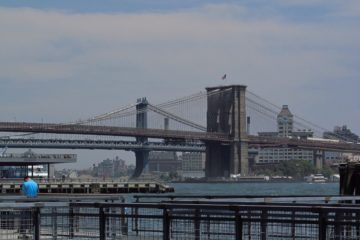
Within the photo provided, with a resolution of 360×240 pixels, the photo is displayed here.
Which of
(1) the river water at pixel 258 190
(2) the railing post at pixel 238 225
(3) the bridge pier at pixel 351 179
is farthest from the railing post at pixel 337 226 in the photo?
(1) the river water at pixel 258 190

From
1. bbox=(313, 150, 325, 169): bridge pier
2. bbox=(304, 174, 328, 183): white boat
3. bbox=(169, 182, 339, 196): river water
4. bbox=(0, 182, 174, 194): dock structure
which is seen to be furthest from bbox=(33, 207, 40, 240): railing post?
bbox=(313, 150, 325, 169): bridge pier

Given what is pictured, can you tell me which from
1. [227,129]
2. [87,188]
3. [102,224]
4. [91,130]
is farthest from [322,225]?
[227,129]

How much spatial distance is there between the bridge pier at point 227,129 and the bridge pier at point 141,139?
8.95m

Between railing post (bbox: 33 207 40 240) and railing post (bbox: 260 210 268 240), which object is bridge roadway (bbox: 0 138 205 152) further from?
railing post (bbox: 260 210 268 240)

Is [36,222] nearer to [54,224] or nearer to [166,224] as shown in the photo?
[54,224]

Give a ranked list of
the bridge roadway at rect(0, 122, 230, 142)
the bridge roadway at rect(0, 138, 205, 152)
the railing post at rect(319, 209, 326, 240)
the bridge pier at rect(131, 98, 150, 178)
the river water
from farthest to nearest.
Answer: the bridge pier at rect(131, 98, 150, 178)
the bridge roadway at rect(0, 138, 205, 152)
the bridge roadway at rect(0, 122, 230, 142)
the river water
the railing post at rect(319, 209, 326, 240)

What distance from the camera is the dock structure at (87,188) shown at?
67.8m

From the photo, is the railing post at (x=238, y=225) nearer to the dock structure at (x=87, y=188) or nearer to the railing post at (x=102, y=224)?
the railing post at (x=102, y=224)

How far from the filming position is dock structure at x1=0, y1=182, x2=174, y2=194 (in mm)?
67819

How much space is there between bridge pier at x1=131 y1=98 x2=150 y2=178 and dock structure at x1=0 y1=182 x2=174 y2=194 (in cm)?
4599

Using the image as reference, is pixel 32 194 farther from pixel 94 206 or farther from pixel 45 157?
pixel 45 157

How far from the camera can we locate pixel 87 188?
74.1 meters

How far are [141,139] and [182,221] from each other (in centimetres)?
11629

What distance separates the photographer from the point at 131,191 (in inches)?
3061
